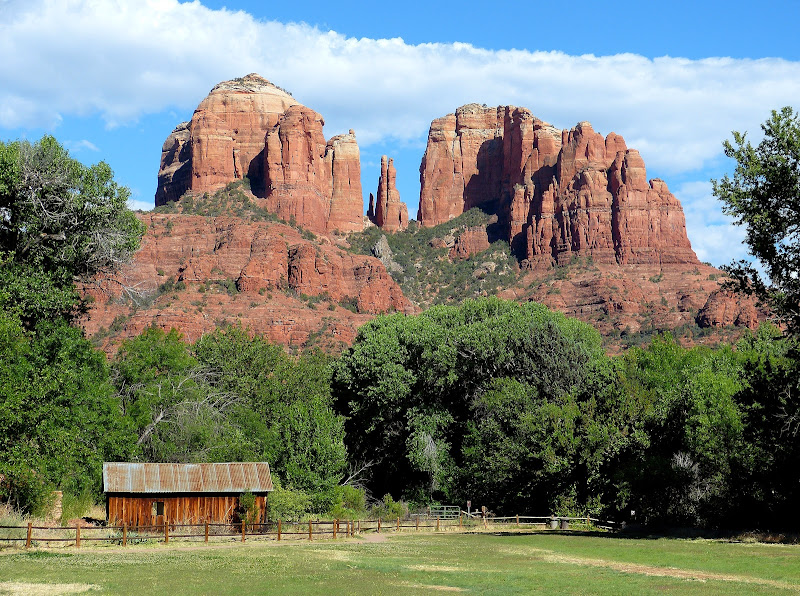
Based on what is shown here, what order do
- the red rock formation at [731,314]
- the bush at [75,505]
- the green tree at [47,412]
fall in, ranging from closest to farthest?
the green tree at [47,412] → the bush at [75,505] → the red rock formation at [731,314]

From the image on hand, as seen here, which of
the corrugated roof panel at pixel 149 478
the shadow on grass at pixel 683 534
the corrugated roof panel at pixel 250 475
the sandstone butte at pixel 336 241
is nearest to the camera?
the shadow on grass at pixel 683 534

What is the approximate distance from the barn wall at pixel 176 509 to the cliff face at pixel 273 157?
128m

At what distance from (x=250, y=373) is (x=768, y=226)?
4730 centimetres

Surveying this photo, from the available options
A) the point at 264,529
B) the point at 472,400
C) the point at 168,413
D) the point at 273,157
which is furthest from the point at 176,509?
the point at 273,157

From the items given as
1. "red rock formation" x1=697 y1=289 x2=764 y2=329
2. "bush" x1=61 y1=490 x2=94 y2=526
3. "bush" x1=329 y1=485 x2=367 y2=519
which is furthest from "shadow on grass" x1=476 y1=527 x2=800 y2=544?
"red rock formation" x1=697 y1=289 x2=764 y2=329

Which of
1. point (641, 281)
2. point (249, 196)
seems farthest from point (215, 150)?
point (641, 281)

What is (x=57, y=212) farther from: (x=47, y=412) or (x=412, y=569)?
(x=412, y=569)

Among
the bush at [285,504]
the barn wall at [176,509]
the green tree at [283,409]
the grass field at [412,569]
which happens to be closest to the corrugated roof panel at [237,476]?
the barn wall at [176,509]

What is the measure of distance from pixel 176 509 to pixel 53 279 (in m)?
10.7

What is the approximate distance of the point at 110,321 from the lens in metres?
138

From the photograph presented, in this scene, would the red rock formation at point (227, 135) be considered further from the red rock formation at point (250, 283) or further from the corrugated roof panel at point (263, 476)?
the corrugated roof panel at point (263, 476)

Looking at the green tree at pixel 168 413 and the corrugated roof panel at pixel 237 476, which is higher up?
the green tree at pixel 168 413

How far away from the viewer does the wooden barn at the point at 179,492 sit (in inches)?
1577

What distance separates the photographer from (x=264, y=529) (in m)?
41.4
